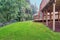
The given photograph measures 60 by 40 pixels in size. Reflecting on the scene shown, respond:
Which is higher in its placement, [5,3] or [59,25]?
[5,3]

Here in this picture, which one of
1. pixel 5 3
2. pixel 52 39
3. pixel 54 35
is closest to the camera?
pixel 52 39

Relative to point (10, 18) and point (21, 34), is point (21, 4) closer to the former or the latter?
point (10, 18)

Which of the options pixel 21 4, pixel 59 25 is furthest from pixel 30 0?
pixel 59 25

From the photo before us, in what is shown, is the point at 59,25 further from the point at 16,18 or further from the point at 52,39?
the point at 16,18

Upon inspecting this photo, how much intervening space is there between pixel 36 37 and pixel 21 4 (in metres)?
13.5

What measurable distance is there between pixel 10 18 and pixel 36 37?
42.0 ft

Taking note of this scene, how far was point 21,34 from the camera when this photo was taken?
10.0m

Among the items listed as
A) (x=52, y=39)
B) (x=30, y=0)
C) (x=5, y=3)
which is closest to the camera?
(x=52, y=39)

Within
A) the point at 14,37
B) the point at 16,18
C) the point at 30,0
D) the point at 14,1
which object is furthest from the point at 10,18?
the point at 14,37

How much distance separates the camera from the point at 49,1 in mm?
10852

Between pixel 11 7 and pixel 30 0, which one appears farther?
pixel 30 0

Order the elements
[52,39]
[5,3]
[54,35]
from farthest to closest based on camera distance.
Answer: [5,3], [54,35], [52,39]

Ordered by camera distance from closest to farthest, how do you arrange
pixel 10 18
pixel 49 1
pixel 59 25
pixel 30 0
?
pixel 49 1 → pixel 59 25 → pixel 10 18 → pixel 30 0

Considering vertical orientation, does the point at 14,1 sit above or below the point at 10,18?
above
